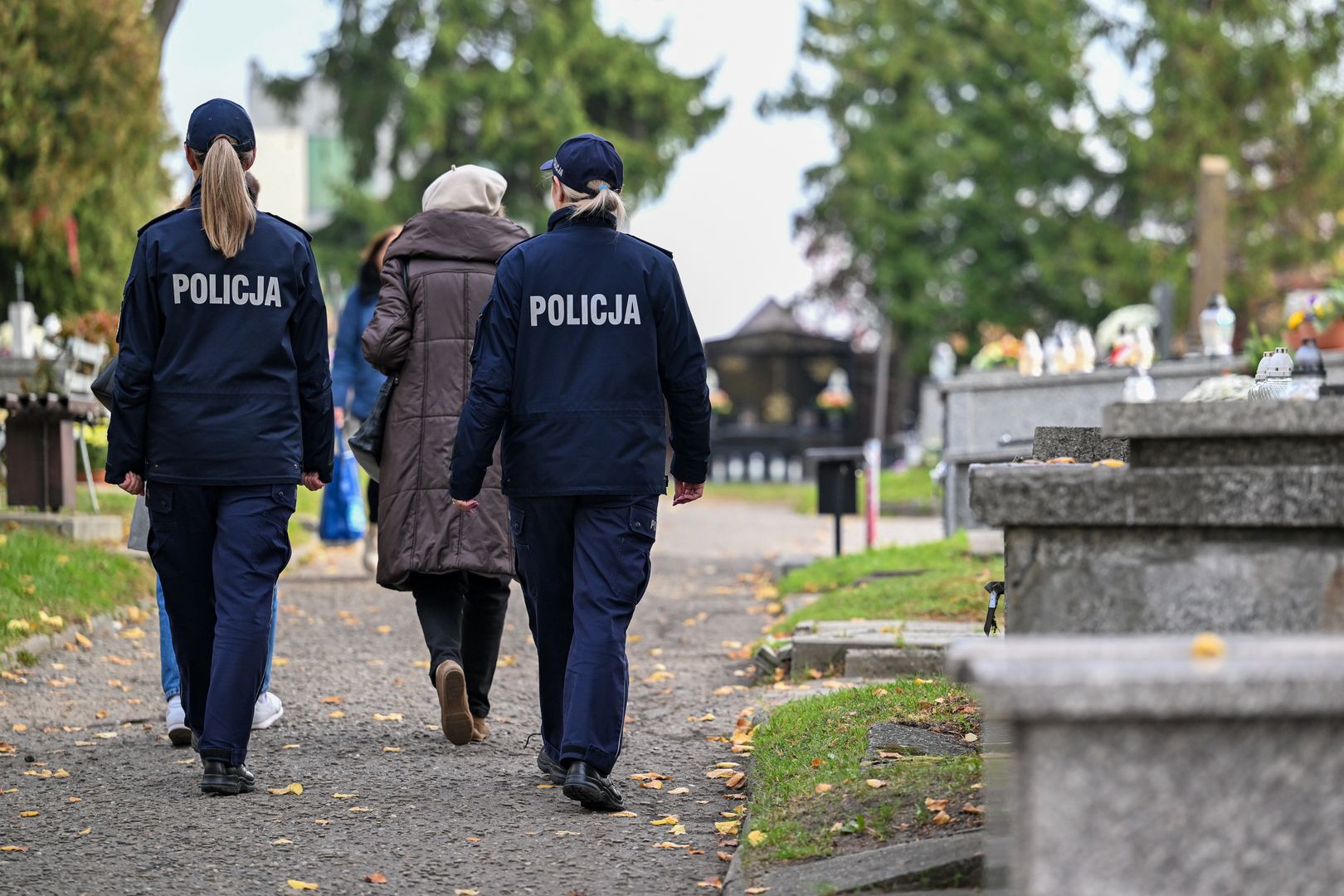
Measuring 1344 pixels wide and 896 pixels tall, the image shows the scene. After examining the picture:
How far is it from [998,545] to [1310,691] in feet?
28.8

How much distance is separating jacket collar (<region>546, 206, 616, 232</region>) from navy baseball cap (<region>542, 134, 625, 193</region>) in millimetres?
80

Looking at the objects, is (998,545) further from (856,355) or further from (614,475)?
(856,355)

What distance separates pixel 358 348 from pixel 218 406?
4188 mm

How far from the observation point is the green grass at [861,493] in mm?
21047

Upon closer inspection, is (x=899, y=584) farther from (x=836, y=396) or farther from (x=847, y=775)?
(x=836, y=396)

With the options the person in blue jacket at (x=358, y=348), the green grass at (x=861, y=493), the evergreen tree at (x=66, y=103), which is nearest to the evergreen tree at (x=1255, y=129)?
the green grass at (x=861, y=493)

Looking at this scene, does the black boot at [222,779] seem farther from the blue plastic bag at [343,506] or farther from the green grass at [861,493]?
the green grass at [861,493]

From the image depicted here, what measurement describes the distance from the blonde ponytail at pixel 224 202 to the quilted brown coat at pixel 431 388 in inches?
30.1

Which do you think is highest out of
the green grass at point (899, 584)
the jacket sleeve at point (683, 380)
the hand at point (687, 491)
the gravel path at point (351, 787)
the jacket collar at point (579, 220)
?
the jacket collar at point (579, 220)

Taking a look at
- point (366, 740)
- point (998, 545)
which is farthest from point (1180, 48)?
point (366, 740)

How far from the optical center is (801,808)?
14.7 feet

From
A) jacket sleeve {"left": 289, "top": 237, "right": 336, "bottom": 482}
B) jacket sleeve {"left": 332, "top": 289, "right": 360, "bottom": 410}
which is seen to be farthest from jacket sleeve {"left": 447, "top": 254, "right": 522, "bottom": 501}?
jacket sleeve {"left": 332, "top": 289, "right": 360, "bottom": 410}

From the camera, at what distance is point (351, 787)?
521cm

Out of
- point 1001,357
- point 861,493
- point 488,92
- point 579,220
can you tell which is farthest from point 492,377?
point 488,92
